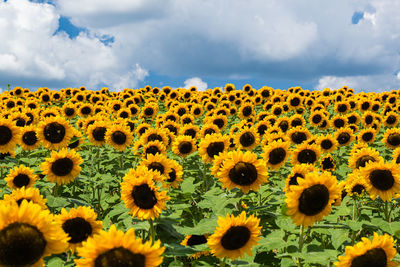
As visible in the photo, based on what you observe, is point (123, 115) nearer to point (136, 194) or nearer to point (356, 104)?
point (136, 194)

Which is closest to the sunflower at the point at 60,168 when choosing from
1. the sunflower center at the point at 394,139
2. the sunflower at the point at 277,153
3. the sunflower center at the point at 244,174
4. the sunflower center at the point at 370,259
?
the sunflower center at the point at 244,174

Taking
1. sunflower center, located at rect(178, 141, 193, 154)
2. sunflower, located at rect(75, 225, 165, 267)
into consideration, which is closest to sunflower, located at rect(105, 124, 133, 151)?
sunflower center, located at rect(178, 141, 193, 154)

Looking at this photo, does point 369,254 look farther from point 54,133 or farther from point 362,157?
point 54,133

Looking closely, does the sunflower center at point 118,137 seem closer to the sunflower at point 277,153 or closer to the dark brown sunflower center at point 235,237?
the sunflower at point 277,153

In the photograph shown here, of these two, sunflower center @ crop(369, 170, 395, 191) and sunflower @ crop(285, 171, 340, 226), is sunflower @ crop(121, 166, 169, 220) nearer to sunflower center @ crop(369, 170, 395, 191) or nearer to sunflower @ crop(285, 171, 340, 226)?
sunflower @ crop(285, 171, 340, 226)

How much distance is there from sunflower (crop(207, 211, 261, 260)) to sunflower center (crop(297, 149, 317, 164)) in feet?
14.3

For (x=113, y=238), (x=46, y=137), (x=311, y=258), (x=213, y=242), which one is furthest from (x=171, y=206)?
(x=46, y=137)

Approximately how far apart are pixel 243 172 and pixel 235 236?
1.30 metres

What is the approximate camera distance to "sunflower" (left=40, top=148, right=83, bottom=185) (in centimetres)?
602

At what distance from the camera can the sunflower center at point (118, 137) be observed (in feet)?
27.9

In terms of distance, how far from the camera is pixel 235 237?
3.59 meters

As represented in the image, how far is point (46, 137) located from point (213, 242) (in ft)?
18.2

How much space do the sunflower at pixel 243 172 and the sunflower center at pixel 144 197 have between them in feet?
3.69

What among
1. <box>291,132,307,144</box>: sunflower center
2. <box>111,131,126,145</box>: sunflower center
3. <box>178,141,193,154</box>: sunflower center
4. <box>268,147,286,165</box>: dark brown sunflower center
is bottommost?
<box>268,147,286,165</box>: dark brown sunflower center
